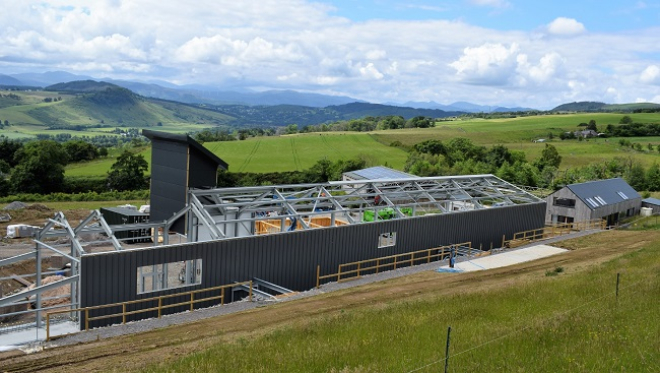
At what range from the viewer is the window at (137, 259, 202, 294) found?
22172 mm

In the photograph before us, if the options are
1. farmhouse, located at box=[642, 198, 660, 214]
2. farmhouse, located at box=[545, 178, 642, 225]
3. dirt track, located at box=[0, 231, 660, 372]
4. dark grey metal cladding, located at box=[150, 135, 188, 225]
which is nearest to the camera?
dirt track, located at box=[0, 231, 660, 372]

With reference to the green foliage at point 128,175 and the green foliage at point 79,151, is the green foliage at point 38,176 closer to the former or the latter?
the green foliage at point 128,175

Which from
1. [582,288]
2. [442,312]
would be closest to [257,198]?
[442,312]

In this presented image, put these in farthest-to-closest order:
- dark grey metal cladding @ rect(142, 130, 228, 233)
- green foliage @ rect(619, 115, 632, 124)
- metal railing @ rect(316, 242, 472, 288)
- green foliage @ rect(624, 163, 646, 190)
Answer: green foliage @ rect(619, 115, 632, 124), green foliage @ rect(624, 163, 646, 190), metal railing @ rect(316, 242, 472, 288), dark grey metal cladding @ rect(142, 130, 228, 233)

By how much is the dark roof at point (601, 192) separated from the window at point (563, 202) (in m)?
0.90

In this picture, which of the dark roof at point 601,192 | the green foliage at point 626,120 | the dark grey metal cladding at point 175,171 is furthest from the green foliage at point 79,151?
the green foliage at point 626,120

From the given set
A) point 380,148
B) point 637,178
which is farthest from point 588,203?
point 380,148

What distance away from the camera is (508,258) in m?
33.5

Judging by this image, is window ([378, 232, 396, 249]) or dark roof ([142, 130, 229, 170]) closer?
dark roof ([142, 130, 229, 170])

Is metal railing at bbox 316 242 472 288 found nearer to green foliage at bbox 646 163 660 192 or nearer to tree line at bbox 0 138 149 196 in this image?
green foliage at bbox 646 163 660 192

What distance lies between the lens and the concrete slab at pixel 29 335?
58.2ft

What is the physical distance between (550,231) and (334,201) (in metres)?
24.5

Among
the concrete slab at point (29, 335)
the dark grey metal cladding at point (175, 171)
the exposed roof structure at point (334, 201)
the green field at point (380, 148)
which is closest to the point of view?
the concrete slab at point (29, 335)

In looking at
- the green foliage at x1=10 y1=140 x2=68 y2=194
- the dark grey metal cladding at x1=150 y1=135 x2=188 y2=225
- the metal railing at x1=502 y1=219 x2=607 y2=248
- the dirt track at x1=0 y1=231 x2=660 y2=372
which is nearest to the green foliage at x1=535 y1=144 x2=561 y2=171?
the metal railing at x1=502 y1=219 x2=607 y2=248
